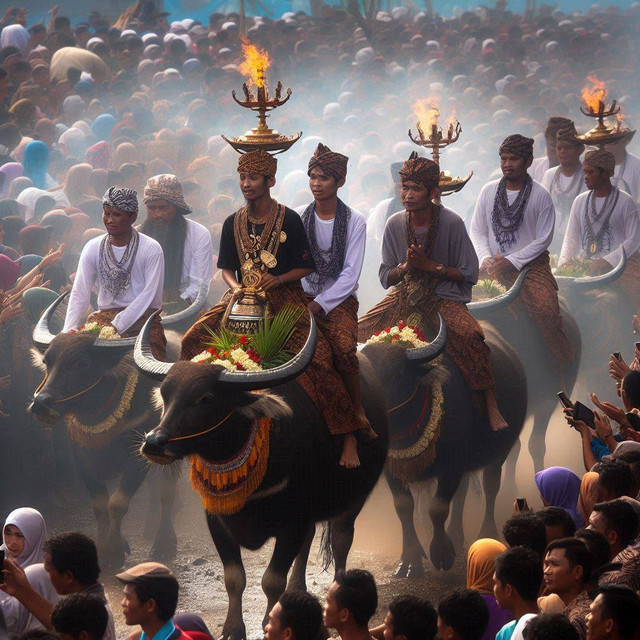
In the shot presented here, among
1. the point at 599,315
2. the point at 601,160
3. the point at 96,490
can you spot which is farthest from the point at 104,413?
the point at 601,160

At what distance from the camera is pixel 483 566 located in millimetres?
5836

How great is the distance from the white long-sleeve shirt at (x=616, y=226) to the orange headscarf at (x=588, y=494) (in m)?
5.50

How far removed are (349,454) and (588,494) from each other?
1612 millimetres

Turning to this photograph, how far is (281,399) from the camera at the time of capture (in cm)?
A: 722

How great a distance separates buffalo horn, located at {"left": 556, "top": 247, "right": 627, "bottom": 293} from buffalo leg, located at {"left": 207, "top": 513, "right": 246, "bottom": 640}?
17.3ft

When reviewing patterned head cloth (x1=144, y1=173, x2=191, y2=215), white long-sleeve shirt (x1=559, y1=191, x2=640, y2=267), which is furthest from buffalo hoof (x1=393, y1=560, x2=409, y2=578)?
white long-sleeve shirt (x1=559, y1=191, x2=640, y2=267)

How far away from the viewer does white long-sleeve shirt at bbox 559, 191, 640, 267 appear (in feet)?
38.9

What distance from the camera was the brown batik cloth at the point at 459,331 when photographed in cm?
885

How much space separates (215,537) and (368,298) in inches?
309

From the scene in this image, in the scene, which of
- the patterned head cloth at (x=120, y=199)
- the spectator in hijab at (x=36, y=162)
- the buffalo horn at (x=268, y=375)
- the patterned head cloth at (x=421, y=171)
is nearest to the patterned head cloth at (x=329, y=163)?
the patterned head cloth at (x=421, y=171)

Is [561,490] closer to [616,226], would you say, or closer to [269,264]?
[269,264]

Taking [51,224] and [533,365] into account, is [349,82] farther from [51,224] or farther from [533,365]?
[533,365]

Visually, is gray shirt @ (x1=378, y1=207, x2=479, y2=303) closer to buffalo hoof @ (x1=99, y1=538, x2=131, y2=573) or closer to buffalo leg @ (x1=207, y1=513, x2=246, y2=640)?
buffalo leg @ (x1=207, y1=513, x2=246, y2=640)

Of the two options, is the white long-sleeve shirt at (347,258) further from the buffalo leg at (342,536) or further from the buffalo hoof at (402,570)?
the buffalo hoof at (402,570)
